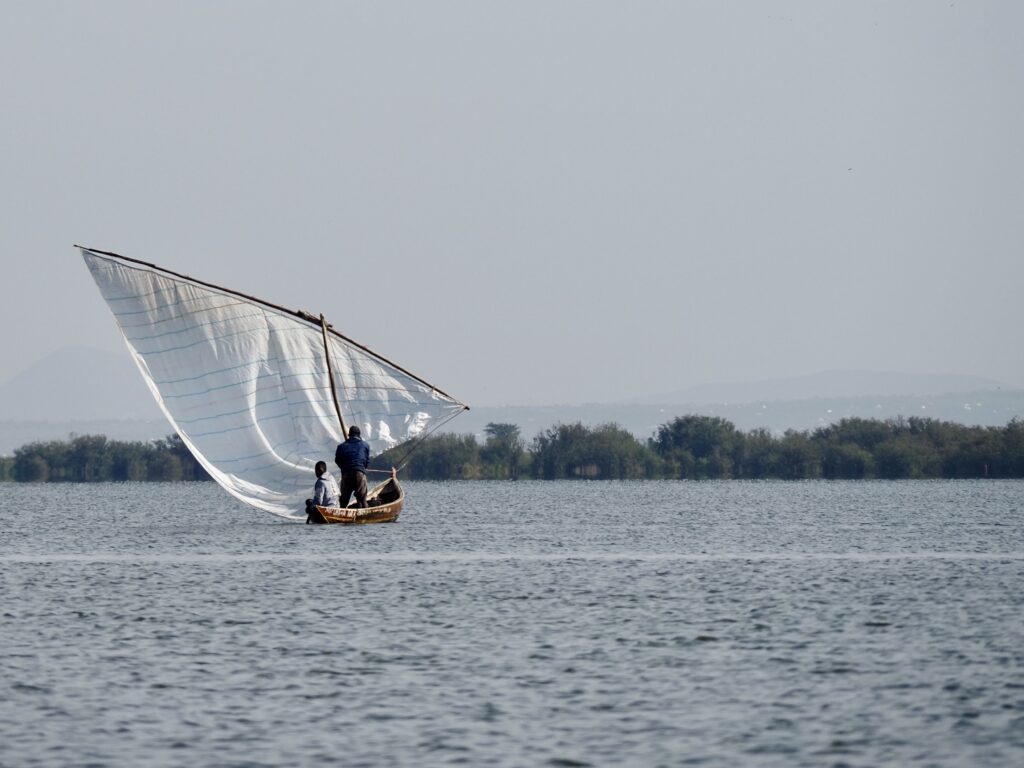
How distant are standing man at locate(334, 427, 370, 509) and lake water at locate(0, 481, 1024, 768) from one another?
1045 mm

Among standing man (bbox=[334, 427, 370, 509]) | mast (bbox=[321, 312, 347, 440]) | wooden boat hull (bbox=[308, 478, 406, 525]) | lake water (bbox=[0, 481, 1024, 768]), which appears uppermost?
mast (bbox=[321, 312, 347, 440])

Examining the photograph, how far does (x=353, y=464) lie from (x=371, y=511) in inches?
115

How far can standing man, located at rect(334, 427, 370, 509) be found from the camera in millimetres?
41438

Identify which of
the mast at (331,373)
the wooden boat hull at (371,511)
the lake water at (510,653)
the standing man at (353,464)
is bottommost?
the lake water at (510,653)

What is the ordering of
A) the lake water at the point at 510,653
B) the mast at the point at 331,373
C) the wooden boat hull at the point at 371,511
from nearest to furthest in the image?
the lake water at the point at 510,653, the wooden boat hull at the point at 371,511, the mast at the point at 331,373

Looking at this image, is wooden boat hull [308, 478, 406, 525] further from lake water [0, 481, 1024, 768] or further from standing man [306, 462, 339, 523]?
lake water [0, 481, 1024, 768]

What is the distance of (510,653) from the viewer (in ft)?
70.2

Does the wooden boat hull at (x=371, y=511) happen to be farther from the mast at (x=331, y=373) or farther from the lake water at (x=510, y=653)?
the mast at (x=331, y=373)

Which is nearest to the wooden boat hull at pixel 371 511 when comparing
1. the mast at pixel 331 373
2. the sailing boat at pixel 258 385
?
the sailing boat at pixel 258 385

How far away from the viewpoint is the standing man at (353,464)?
41.4m

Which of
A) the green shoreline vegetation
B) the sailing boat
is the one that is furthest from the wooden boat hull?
the green shoreline vegetation

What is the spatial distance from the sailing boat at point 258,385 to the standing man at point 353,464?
44 centimetres

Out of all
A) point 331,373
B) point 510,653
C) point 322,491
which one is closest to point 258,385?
point 331,373

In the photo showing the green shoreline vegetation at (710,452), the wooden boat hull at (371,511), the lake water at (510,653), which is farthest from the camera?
the green shoreline vegetation at (710,452)
